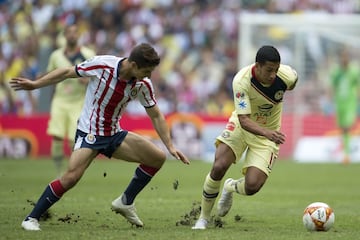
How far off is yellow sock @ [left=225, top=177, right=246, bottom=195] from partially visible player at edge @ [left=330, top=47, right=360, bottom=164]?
13604mm

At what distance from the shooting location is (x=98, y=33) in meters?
31.4

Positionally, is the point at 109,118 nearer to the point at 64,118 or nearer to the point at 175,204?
the point at 175,204

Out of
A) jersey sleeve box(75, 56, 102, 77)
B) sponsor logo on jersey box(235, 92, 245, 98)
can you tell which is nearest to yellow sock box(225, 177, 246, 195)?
sponsor logo on jersey box(235, 92, 245, 98)

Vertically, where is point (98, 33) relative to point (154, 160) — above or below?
above

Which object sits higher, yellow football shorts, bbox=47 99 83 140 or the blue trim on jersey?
yellow football shorts, bbox=47 99 83 140

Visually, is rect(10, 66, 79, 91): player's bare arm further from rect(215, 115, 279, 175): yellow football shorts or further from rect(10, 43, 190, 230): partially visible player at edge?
rect(215, 115, 279, 175): yellow football shorts

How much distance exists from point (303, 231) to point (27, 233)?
3192mm

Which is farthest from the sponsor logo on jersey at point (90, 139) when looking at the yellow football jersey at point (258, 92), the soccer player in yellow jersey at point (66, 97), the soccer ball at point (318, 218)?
the soccer player in yellow jersey at point (66, 97)

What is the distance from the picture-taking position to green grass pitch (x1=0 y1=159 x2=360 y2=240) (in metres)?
10.4

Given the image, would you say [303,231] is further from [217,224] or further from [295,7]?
[295,7]

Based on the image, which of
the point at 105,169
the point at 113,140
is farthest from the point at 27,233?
the point at 105,169

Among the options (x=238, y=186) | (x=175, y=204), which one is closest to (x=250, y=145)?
(x=238, y=186)

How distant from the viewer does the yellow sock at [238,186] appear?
1141cm

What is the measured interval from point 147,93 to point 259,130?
137 centimetres
